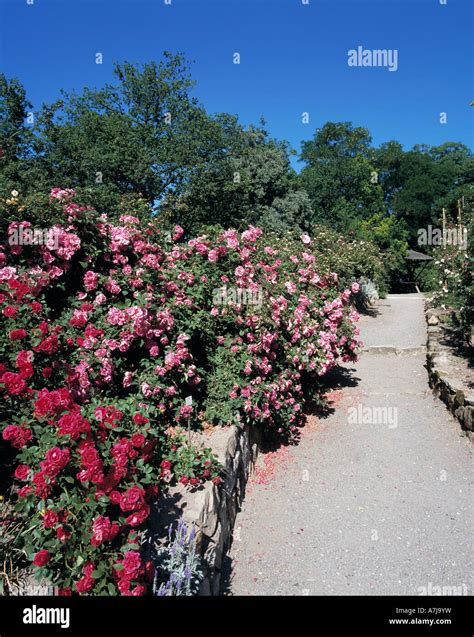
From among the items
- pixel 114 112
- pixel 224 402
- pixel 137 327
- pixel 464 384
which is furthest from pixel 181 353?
pixel 114 112

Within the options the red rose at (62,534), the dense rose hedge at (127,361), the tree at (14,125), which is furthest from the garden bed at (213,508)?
the tree at (14,125)

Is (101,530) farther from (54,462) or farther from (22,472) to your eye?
(22,472)

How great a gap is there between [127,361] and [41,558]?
2.38m

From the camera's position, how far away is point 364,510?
4.35m

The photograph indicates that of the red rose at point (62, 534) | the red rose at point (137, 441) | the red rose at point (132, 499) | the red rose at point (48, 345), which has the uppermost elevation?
the red rose at point (48, 345)

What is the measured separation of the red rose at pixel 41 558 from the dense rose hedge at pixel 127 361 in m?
0.01

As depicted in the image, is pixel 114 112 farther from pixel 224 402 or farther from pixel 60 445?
pixel 60 445

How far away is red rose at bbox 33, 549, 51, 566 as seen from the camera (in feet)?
6.47

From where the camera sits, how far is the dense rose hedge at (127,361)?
6.99 ft

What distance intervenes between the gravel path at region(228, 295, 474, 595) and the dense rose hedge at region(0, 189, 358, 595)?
806 millimetres

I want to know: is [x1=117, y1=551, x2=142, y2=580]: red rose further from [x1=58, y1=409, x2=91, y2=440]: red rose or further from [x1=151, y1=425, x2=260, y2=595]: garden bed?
[x1=151, y1=425, x2=260, y2=595]: garden bed

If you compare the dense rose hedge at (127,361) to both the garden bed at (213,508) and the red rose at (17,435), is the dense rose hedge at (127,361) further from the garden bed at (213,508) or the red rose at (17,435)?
the garden bed at (213,508)

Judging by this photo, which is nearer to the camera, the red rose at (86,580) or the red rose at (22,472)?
the red rose at (86,580)

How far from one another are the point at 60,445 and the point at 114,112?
75.4ft
